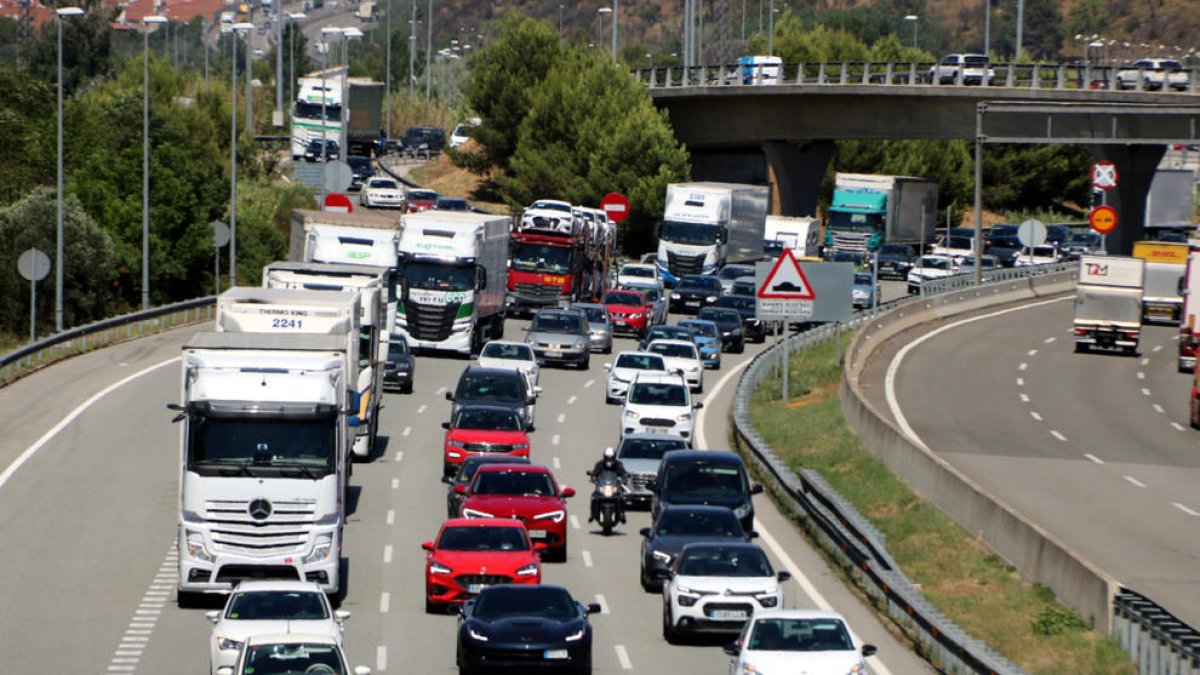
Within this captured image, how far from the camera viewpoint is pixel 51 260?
77.6 meters

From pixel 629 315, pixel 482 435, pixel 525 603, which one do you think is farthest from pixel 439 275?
pixel 525 603

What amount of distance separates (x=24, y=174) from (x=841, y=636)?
262 ft

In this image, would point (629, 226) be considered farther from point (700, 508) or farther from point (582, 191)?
point (700, 508)

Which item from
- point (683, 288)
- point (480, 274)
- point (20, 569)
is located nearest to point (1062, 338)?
point (683, 288)

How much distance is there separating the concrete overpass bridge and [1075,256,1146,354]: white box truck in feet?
54.1

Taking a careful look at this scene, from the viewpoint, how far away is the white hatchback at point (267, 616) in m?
22.2

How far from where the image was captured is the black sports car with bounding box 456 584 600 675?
23.2 m

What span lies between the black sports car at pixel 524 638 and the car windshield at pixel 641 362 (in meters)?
25.4

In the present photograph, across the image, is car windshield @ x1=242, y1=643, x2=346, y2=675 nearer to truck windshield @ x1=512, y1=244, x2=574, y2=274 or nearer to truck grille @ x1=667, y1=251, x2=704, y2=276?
truck windshield @ x1=512, y1=244, x2=574, y2=274

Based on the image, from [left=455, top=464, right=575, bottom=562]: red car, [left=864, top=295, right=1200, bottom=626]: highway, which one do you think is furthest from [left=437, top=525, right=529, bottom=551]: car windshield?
[left=864, top=295, right=1200, bottom=626]: highway

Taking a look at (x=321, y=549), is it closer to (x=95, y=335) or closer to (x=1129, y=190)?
(x=95, y=335)

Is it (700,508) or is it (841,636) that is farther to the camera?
(700,508)

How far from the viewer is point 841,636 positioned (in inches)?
872

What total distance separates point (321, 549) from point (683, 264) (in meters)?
52.5
